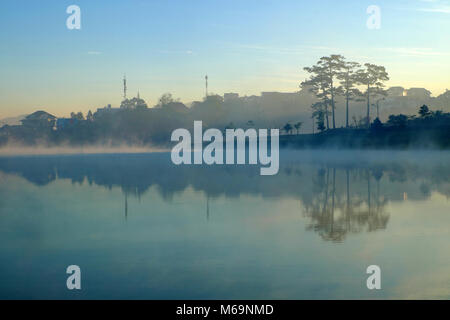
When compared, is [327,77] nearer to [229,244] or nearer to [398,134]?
[398,134]

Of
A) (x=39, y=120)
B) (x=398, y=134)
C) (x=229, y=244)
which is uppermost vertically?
(x=39, y=120)

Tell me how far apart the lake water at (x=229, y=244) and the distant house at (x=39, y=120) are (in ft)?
400

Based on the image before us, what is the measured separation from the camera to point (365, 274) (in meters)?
6.71

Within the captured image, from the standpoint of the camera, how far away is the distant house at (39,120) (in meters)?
129

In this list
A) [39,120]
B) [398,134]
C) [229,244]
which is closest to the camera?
[229,244]

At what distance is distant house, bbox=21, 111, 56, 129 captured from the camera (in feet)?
424

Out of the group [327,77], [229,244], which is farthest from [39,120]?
[229,244]

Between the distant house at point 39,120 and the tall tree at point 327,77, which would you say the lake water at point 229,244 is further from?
the distant house at point 39,120

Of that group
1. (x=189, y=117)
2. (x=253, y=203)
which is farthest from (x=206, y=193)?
(x=189, y=117)

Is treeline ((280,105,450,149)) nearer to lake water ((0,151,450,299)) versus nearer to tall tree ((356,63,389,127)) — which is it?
tall tree ((356,63,389,127))

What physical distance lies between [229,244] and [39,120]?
439 ft

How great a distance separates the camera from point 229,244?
8.77 metres

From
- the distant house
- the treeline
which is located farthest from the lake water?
the distant house
